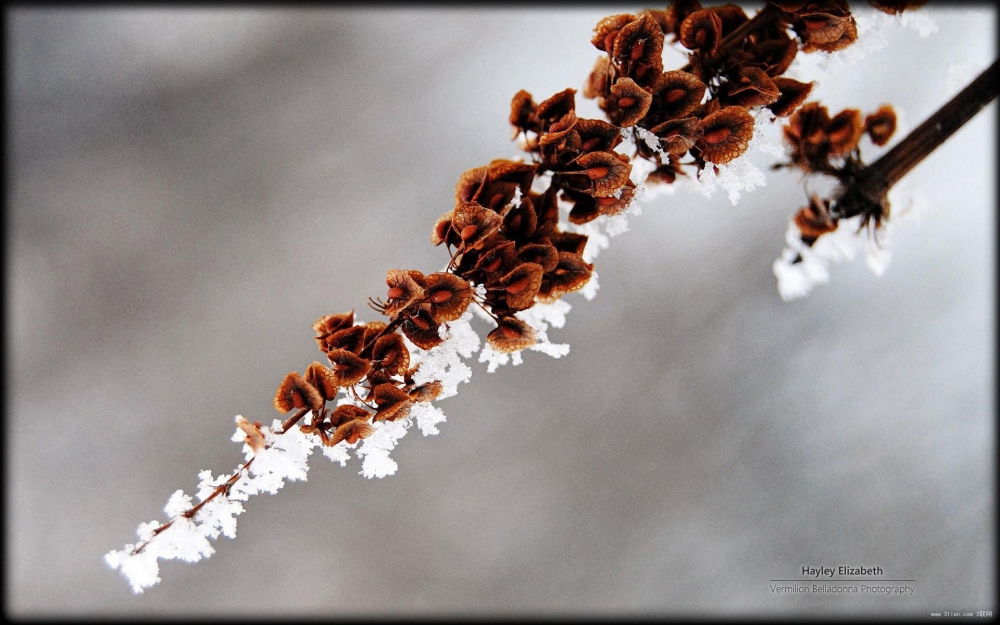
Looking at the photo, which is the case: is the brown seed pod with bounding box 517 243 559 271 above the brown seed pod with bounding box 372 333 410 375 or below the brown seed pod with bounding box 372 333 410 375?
above

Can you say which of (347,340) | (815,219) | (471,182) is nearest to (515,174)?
(471,182)

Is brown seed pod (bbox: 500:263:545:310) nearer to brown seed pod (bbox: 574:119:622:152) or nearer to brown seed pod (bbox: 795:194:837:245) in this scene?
brown seed pod (bbox: 574:119:622:152)

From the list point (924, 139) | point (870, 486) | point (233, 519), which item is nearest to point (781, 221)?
point (870, 486)

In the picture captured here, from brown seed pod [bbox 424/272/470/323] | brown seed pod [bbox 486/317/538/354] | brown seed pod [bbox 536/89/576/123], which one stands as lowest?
brown seed pod [bbox 486/317/538/354]

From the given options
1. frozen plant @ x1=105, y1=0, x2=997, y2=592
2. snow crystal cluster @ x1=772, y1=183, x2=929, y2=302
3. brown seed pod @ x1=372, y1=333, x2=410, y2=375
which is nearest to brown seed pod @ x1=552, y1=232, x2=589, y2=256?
frozen plant @ x1=105, y1=0, x2=997, y2=592

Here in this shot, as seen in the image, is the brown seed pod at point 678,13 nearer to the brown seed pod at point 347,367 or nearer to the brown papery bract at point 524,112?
the brown papery bract at point 524,112

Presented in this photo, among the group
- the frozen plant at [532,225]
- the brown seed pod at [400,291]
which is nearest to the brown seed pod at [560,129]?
the frozen plant at [532,225]
